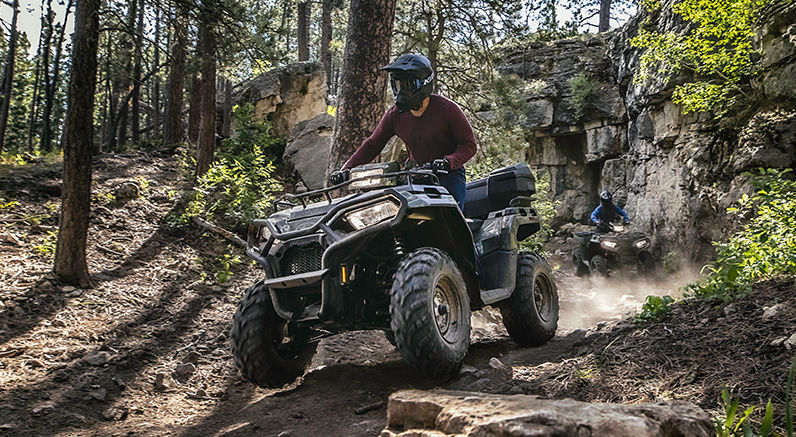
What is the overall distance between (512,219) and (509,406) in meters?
2.95

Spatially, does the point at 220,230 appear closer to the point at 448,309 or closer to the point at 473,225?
the point at 473,225

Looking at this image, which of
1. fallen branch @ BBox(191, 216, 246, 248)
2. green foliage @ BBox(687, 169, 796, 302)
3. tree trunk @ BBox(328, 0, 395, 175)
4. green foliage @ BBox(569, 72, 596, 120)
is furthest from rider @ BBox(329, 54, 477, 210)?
green foliage @ BBox(569, 72, 596, 120)

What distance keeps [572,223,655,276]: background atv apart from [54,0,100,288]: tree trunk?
1030 cm

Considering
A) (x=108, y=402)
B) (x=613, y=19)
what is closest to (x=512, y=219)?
(x=108, y=402)

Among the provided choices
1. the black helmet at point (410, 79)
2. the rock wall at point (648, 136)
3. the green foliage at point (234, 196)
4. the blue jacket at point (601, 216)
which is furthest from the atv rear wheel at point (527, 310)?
the blue jacket at point (601, 216)

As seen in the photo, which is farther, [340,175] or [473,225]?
[473,225]

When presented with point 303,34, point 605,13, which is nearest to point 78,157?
point 303,34

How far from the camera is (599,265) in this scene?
473 inches

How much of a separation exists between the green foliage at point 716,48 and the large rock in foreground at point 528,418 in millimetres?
8840

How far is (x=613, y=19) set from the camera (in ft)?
95.4

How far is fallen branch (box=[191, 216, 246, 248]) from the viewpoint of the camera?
24.5ft

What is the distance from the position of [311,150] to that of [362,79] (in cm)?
550

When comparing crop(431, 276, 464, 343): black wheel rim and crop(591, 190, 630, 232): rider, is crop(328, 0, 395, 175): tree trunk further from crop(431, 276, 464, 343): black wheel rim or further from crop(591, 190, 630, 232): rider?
crop(591, 190, 630, 232): rider

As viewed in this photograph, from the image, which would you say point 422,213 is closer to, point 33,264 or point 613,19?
point 33,264
